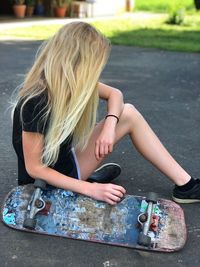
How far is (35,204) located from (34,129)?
39cm

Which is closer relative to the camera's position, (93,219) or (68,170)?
(93,219)

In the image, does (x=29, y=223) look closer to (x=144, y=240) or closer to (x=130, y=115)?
(x=144, y=240)

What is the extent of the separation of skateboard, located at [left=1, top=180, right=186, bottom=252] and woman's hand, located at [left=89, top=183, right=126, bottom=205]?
0.04 m

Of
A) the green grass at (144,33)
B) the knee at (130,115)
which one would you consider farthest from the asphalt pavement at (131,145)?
the green grass at (144,33)

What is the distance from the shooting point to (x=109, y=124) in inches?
118

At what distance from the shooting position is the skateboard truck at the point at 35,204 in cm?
268

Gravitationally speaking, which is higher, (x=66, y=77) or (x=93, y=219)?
(x=66, y=77)

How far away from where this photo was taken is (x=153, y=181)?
3525 mm

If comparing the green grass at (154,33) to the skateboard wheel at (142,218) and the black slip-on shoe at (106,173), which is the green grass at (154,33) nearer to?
the black slip-on shoe at (106,173)

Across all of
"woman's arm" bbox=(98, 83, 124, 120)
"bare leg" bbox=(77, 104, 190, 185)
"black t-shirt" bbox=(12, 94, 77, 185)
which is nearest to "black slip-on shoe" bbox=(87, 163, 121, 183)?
"bare leg" bbox=(77, 104, 190, 185)

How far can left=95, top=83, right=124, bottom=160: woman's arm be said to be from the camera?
2.88 m

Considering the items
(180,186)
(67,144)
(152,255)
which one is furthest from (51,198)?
(180,186)

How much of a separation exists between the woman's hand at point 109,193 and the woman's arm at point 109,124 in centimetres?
22

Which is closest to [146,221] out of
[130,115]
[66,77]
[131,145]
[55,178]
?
[55,178]
